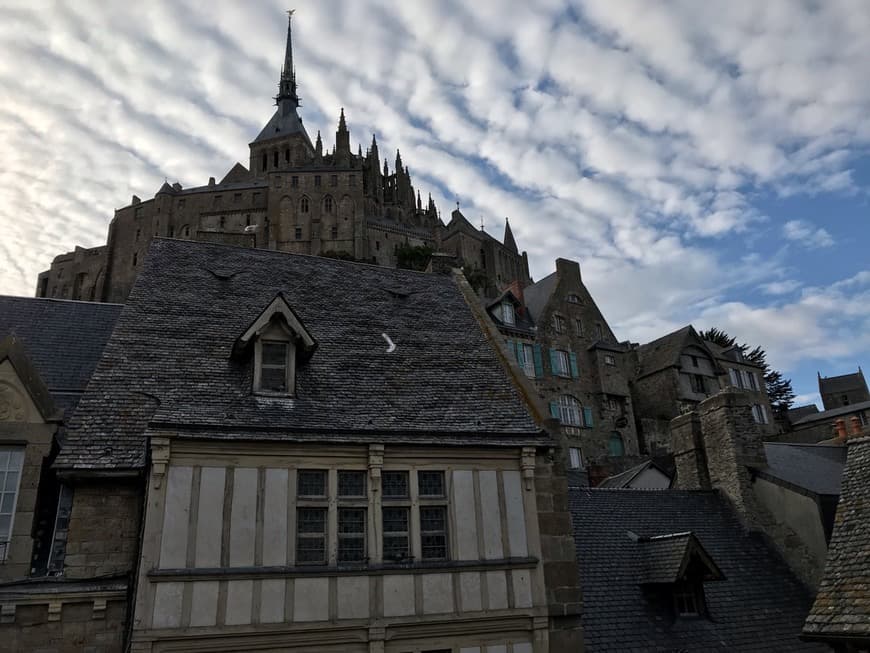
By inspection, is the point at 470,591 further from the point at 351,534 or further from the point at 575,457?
the point at 575,457

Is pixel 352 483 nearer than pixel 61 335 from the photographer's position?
Yes

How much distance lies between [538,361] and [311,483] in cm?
3270

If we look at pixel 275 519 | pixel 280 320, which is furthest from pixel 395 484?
pixel 280 320

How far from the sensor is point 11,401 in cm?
1120

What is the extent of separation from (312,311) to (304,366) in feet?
7.94

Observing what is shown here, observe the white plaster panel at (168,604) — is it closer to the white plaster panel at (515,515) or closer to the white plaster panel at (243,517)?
the white plaster panel at (243,517)

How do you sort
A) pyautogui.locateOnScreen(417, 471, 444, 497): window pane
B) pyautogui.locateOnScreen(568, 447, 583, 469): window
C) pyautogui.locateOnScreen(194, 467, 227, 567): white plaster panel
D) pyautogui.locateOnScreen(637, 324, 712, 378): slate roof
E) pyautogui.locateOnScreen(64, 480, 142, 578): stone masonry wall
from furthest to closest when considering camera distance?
1. pyautogui.locateOnScreen(637, 324, 712, 378): slate roof
2. pyautogui.locateOnScreen(568, 447, 583, 469): window
3. pyautogui.locateOnScreen(417, 471, 444, 497): window pane
4. pyautogui.locateOnScreen(64, 480, 142, 578): stone masonry wall
5. pyautogui.locateOnScreen(194, 467, 227, 567): white plaster panel

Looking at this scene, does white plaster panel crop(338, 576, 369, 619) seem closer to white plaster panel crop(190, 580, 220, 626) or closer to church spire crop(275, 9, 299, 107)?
white plaster panel crop(190, 580, 220, 626)

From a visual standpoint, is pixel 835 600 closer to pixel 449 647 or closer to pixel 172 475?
pixel 449 647

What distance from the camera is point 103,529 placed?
1038 centimetres

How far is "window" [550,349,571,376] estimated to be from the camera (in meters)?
43.5

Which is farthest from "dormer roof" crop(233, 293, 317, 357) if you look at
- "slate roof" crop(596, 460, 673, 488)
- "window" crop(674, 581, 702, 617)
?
"slate roof" crop(596, 460, 673, 488)

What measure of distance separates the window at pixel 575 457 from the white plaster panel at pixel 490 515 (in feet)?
99.6

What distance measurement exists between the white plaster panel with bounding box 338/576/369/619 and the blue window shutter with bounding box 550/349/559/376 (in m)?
34.0
